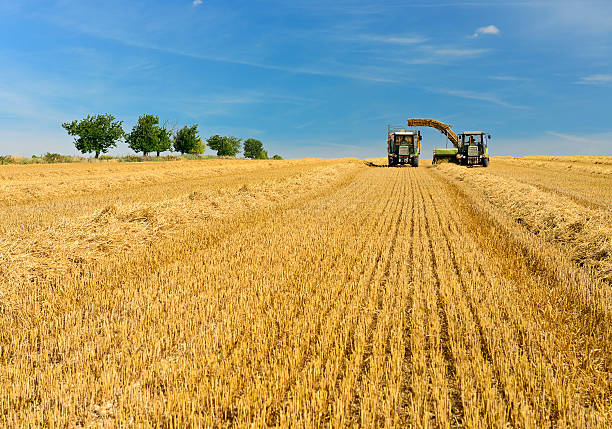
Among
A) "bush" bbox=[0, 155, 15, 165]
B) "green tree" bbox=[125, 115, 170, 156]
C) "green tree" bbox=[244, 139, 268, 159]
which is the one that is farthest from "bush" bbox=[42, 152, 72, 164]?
"green tree" bbox=[244, 139, 268, 159]

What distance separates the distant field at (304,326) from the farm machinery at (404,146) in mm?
26527

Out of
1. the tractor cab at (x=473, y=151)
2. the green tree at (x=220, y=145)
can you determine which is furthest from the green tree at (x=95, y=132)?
the tractor cab at (x=473, y=151)

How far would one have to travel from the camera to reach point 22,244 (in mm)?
5613

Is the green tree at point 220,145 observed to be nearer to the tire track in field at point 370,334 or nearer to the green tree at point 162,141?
the green tree at point 162,141

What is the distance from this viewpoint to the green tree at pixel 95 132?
60.9 metres

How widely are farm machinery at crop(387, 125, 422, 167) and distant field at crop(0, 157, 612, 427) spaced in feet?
87.0

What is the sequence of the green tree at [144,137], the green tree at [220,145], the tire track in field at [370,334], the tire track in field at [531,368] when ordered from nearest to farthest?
the tire track in field at [531,368], the tire track in field at [370,334], the green tree at [144,137], the green tree at [220,145]

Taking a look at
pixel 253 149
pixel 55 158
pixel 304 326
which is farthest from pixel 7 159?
pixel 253 149

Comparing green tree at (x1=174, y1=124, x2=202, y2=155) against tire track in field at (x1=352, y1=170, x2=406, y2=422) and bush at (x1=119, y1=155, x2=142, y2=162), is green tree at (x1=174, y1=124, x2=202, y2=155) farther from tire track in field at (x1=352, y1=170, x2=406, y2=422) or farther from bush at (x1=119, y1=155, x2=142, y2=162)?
tire track in field at (x1=352, y1=170, x2=406, y2=422)

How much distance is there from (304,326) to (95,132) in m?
68.4

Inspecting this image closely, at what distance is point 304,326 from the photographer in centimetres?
366

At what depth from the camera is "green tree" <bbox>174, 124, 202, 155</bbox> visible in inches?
2975

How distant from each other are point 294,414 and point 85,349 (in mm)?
2043

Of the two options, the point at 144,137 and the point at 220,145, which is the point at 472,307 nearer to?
the point at 144,137
